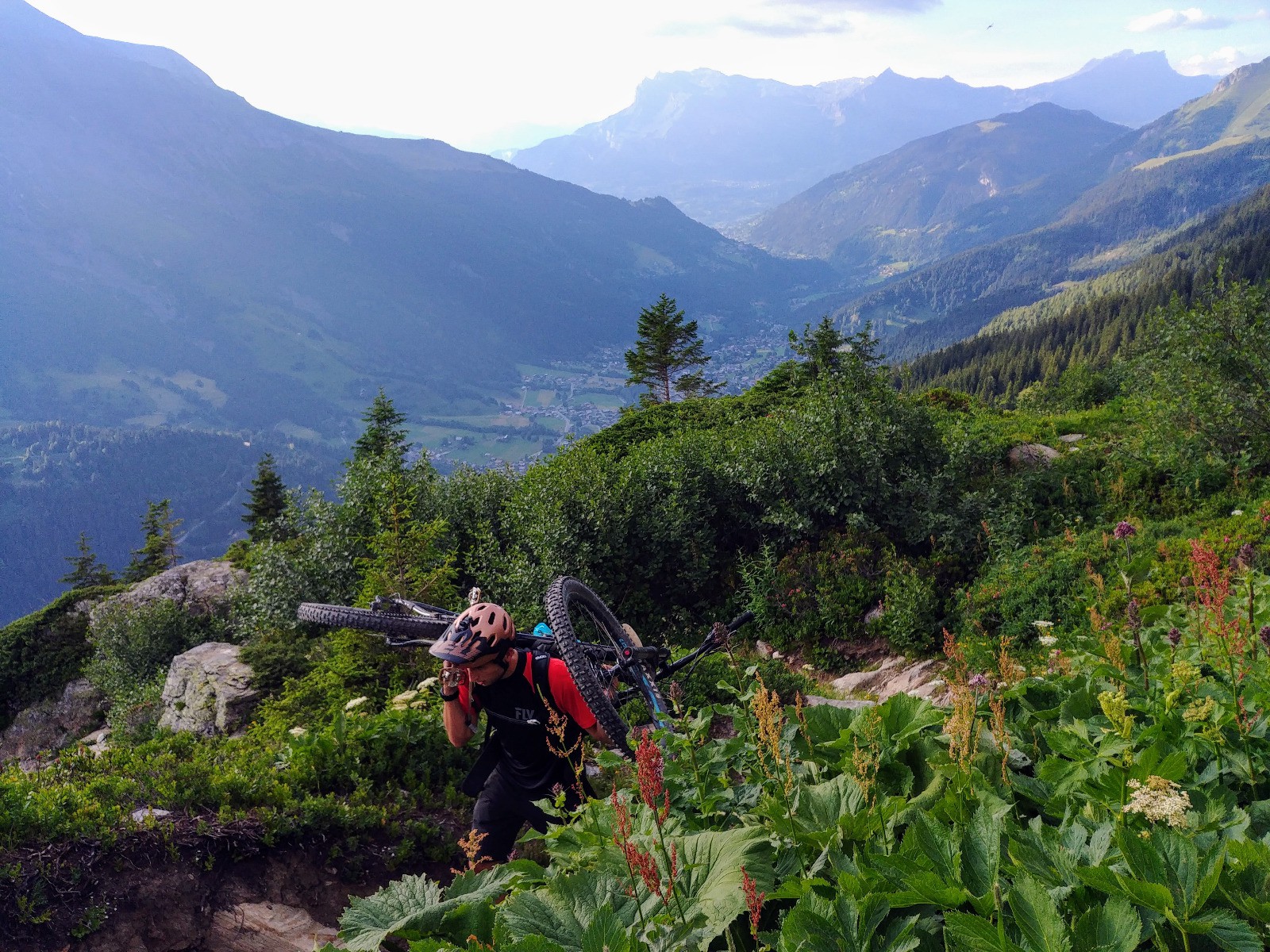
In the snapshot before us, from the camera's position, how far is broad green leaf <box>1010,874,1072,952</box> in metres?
1.76

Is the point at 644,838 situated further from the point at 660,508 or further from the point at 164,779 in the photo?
the point at 660,508

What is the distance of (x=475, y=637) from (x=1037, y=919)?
4228mm

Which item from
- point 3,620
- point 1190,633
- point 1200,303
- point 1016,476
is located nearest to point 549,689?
point 1190,633

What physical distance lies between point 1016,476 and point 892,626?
5.85 m

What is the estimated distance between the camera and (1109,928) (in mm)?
1837

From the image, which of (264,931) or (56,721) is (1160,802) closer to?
(264,931)

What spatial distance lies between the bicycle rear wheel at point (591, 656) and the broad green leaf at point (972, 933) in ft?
7.08

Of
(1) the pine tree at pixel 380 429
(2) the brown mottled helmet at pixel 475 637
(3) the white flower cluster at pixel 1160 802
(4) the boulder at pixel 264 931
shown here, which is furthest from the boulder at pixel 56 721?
(3) the white flower cluster at pixel 1160 802

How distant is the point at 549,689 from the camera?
19.1 feet

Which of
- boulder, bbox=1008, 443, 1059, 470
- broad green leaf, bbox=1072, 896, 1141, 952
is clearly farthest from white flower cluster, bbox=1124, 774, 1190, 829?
boulder, bbox=1008, 443, 1059, 470

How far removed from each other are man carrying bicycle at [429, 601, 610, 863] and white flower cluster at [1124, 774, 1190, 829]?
4106mm

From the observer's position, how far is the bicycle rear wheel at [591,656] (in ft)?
19.0

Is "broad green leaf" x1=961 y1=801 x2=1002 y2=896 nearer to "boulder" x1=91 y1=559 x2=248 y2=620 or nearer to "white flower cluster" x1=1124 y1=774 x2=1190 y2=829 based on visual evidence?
"white flower cluster" x1=1124 y1=774 x2=1190 y2=829

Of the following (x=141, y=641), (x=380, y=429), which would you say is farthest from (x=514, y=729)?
(x=380, y=429)
